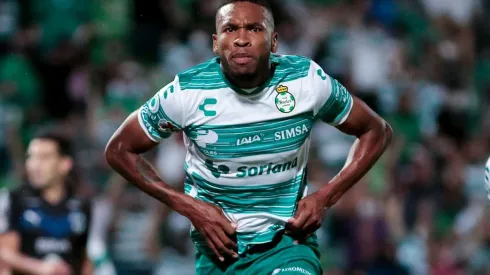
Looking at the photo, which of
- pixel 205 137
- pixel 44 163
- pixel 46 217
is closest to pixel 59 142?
pixel 44 163

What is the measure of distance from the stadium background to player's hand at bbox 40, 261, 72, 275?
2.44m

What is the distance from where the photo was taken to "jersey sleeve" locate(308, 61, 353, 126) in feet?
16.1

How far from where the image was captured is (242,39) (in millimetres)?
4676

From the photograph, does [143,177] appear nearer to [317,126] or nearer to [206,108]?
[206,108]

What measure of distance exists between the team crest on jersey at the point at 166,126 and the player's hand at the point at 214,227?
1.22 feet

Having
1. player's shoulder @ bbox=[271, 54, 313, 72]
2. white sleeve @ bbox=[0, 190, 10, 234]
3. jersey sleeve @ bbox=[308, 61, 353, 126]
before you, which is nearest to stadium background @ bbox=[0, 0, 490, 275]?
white sleeve @ bbox=[0, 190, 10, 234]

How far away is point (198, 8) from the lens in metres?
12.1

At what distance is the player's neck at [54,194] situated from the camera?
26.0 ft

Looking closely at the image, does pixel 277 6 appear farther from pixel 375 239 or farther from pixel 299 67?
pixel 299 67

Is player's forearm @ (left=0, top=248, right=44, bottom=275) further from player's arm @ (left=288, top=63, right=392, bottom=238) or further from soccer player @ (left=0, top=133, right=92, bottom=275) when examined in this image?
player's arm @ (left=288, top=63, right=392, bottom=238)

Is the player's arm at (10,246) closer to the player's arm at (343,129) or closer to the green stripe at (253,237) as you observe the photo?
the green stripe at (253,237)

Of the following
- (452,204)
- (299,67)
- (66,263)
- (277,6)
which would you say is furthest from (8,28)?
(299,67)

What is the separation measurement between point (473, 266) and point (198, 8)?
4411 millimetres

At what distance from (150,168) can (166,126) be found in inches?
11.9
